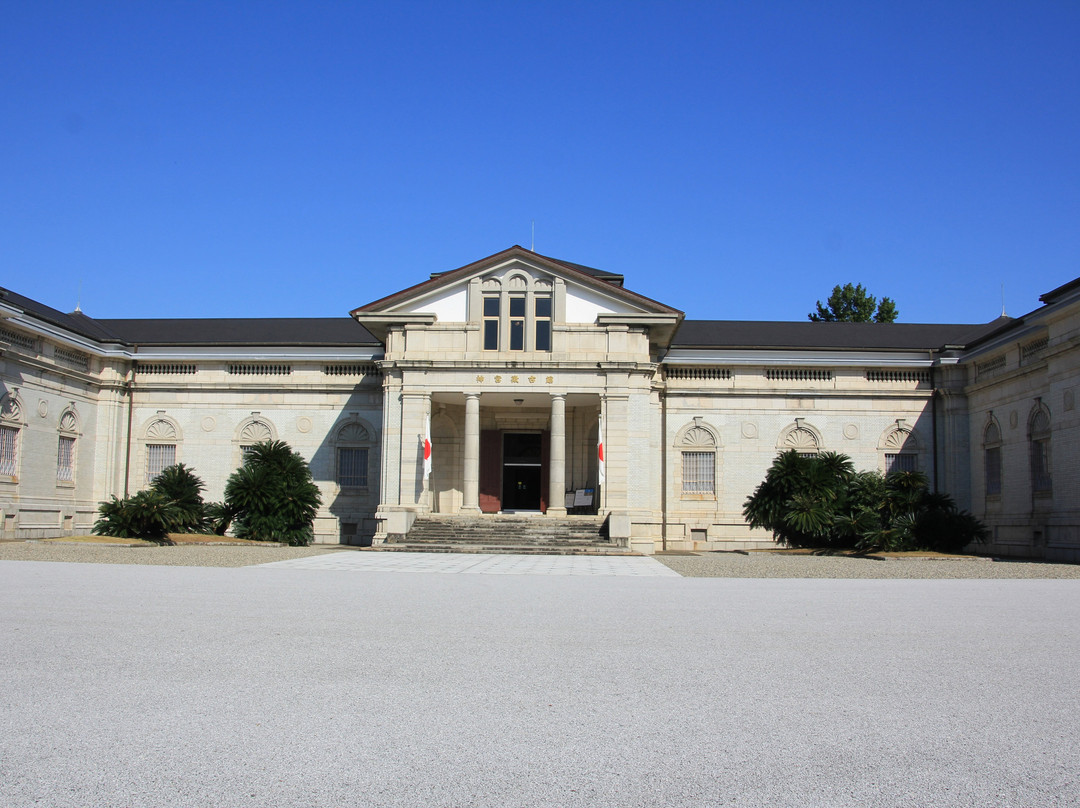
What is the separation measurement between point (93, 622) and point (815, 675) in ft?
26.1

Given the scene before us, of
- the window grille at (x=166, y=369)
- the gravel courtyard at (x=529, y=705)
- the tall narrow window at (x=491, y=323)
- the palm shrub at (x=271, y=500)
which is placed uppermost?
the tall narrow window at (x=491, y=323)

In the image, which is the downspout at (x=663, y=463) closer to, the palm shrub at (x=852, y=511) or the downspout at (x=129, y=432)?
the palm shrub at (x=852, y=511)

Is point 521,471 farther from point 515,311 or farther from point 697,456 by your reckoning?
point 515,311

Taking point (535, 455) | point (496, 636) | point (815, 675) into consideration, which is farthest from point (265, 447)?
point (815, 675)

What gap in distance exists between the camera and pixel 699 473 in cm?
3738

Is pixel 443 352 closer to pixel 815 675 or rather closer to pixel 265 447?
pixel 265 447

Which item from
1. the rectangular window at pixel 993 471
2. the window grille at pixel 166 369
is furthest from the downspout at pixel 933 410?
the window grille at pixel 166 369

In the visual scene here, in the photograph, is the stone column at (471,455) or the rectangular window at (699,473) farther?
the rectangular window at (699,473)

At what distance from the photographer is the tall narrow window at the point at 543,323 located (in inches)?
1314

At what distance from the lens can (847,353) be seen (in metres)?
37.3

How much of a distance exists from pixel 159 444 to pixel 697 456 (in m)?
22.5

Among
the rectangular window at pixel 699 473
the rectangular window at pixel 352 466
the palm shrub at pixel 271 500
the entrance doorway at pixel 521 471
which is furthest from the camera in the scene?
the entrance doorway at pixel 521 471

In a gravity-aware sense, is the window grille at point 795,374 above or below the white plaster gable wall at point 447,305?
below

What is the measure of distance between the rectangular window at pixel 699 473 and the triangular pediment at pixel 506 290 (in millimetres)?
7524
